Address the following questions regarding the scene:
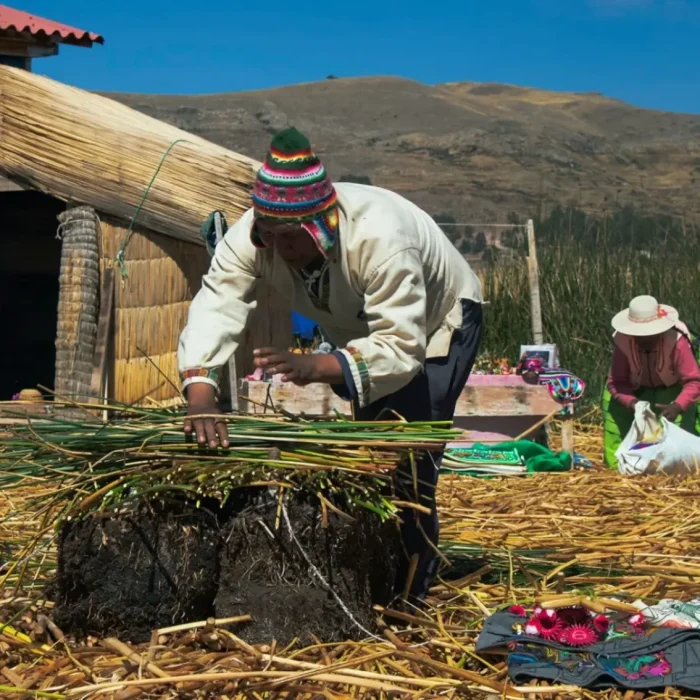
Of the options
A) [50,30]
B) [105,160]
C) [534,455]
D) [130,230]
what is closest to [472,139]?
[50,30]

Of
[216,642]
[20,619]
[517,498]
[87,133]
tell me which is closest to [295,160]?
[216,642]

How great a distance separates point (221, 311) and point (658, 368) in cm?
407

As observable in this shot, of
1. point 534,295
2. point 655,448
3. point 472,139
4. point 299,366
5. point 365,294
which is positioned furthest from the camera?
point 472,139

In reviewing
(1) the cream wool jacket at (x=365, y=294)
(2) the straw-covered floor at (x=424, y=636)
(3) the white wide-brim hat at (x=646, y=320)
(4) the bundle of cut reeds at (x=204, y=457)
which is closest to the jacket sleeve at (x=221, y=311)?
(1) the cream wool jacket at (x=365, y=294)

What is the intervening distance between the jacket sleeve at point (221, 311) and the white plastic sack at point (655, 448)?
3675 mm

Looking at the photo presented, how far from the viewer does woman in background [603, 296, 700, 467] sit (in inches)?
273

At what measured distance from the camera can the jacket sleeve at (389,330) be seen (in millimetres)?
3475

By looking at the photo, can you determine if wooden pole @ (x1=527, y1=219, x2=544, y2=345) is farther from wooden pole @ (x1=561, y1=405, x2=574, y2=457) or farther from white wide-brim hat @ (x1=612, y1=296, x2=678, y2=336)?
white wide-brim hat @ (x1=612, y1=296, x2=678, y2=336)

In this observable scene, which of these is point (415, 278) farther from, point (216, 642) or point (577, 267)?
point (577, 267)

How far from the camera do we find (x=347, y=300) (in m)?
3.71

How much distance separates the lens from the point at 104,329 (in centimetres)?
798

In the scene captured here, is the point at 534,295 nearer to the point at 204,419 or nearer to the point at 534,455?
the point at 534,455

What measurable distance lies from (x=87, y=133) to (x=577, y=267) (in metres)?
4.74

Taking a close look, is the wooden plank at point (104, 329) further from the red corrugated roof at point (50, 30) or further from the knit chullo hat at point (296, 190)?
the red corrugated roof at point (50, 30)
